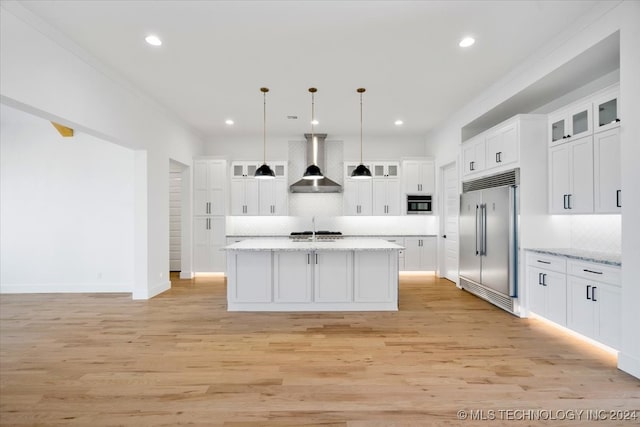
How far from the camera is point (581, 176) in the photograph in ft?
11.5

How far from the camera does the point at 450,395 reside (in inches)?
93.1

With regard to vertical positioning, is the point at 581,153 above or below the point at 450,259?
above

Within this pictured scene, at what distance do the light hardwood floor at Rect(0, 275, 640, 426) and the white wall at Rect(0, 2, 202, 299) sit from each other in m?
1.36

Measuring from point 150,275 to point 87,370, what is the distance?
2598 millimetres

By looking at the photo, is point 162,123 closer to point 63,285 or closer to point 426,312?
point 63,285

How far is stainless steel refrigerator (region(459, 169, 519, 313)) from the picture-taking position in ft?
13.9

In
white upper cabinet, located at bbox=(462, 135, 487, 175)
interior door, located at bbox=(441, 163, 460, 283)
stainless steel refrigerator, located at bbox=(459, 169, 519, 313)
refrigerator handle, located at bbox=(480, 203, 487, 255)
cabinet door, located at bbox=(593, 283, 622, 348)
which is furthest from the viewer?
interior door, located at bbox=(441, 163, 460, 283)

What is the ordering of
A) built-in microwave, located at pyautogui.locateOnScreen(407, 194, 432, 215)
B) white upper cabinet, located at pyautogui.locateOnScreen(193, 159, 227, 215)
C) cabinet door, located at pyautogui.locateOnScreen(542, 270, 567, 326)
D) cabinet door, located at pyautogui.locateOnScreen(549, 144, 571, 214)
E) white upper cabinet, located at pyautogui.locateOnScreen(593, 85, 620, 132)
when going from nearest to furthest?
white upper cabinet, located at pyautogui.locateOnScreen(593, 85, 620, 132), cabinet door, located at pyautogui.locateOnScreen(542, 270, 567, 326), cabinet door, located at pyautogui.locateOnScreen(549, 144, 571, 214), white upper cabinet, located at pyautogui.locateOnScreen(193, 159, 227, 215), built-in microwave, located at pyautogui.locateOnScreen(407, 194, 432, 215)

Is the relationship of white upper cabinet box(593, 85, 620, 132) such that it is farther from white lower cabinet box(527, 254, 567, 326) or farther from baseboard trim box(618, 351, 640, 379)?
baseboard trim box(618, 351, 640, 379)

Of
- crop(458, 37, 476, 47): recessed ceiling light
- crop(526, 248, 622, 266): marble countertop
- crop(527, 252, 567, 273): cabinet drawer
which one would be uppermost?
crop(458, 37, 476, 47): recessed ceiling light

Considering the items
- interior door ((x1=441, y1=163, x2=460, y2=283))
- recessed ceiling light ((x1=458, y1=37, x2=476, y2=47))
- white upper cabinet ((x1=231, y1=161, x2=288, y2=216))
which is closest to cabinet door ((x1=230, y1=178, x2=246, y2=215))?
white upper cabinet ((x1=231, y1=161, x2=288, y2=216))

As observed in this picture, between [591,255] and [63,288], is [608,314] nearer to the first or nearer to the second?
[591,255]

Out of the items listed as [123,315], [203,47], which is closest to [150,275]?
[123,315]

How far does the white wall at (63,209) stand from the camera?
216 inches
